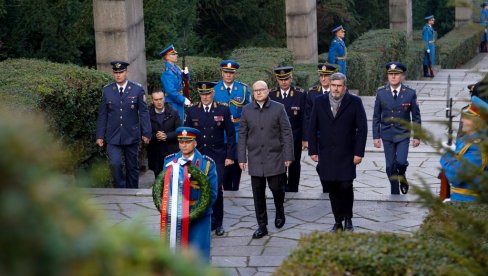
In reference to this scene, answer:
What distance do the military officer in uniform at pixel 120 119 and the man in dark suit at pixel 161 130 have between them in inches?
8.3

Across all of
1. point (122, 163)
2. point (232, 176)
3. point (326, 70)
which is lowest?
point (232, 176)

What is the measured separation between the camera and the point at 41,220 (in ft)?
5.19

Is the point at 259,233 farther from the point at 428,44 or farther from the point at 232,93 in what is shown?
the point at 428,44

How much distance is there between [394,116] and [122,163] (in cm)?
329

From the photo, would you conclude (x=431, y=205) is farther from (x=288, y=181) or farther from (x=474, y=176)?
(x=288, y=181)

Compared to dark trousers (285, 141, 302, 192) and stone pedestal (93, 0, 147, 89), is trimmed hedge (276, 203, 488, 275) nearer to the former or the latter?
dark trousers (285, 141, 302, 192)

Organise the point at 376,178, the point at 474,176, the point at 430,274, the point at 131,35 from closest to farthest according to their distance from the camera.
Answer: the point at 474,176 < the point at 430,274 < the point at 376,178 < the point at 131,35

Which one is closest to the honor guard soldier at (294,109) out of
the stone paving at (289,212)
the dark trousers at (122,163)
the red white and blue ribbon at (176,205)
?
the stone paving at (289,212)

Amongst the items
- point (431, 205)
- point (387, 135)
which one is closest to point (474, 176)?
point (431, 205)

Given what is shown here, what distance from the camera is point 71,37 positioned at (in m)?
20.5

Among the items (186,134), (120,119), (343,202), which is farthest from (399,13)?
(186,134)

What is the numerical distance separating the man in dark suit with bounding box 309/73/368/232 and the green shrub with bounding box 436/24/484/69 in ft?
79.9

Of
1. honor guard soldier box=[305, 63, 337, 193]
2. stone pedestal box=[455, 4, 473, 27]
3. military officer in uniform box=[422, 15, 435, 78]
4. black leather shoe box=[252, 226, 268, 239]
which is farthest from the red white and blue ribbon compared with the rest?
stone pedestal box=[455, 4, 473, 27]

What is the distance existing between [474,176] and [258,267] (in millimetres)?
4055
